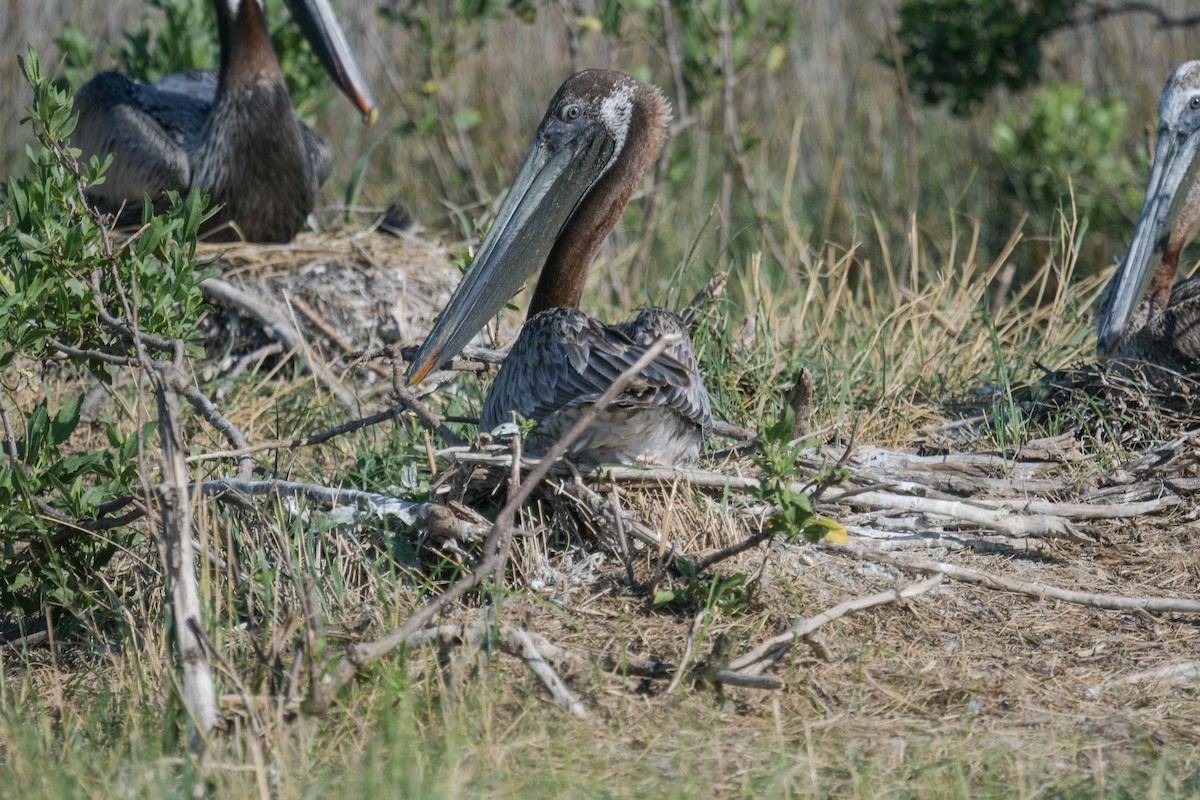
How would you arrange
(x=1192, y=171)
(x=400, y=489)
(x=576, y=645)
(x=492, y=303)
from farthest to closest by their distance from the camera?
(x=1192, y=171), (x=492, y=303), (x=400, y=489), (x=576, y=645)

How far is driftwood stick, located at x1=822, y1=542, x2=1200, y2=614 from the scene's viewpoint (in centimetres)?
345

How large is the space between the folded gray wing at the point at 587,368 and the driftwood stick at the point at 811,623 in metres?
0.67

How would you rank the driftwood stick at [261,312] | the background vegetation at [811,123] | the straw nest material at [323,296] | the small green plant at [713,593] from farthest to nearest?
the background vegetation at [811,123]
the straw nest material at [323,296]
the driftwood stick at [261,312]
the small green plant at [713,593]

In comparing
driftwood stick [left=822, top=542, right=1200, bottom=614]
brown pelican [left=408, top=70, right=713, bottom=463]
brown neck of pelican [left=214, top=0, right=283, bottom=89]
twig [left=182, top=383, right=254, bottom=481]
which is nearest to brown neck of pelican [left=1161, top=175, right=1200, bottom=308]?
driftwood stick [left=822, top=542, right=1200, bottom=614]

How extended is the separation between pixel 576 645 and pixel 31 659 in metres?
1.59

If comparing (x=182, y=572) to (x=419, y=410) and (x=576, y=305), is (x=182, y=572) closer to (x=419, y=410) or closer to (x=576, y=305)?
(x=419, y=410)

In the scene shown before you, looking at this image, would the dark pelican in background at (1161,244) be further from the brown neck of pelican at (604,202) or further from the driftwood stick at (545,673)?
the driftwood stick at (545,673)

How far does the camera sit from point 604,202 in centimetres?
418

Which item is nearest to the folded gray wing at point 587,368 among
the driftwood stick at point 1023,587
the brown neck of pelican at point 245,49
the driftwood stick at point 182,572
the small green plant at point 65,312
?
the driftwood stick at point 1023,587

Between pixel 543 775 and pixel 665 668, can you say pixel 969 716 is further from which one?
pixel 543 775

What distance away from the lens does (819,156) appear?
9.74 metres

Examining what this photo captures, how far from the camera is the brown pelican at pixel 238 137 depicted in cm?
629

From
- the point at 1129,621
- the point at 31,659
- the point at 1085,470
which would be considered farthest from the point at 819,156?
the point at 31,659

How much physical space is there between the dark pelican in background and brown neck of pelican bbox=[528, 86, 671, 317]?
71.4 inches
